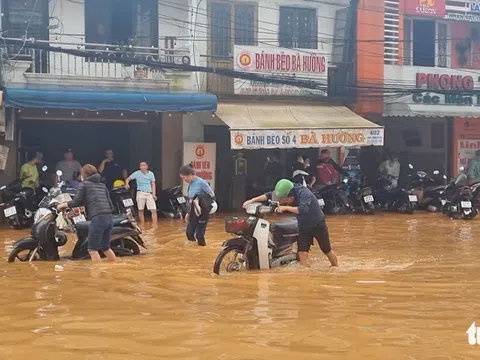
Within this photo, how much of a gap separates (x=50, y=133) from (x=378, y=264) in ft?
38.6

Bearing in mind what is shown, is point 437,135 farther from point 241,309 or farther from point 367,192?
point 241,309

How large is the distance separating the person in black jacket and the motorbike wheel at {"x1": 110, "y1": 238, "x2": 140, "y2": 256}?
39.7 inches

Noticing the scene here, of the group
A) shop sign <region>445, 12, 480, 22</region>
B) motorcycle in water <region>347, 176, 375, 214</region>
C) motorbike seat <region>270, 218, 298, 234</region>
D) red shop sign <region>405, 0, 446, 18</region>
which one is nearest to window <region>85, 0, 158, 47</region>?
motorcycle in water <region>347, 176, 375, 214</region>

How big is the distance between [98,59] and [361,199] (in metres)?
7.14

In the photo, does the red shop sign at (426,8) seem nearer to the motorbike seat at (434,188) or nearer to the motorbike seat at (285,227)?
the motorbike seat at (434,188)

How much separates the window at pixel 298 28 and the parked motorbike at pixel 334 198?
3.94m

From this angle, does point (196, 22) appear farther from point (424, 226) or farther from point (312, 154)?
point (424, 226)

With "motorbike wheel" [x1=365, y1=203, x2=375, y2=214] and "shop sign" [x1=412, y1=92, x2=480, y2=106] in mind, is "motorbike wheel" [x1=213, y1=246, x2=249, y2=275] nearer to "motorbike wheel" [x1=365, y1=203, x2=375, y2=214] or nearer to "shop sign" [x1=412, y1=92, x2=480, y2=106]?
"motorbike wheel" [x1=365, y1=203, x2=375, y2=214]

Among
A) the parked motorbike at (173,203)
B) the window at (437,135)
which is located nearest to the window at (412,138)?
the window at (437,135)

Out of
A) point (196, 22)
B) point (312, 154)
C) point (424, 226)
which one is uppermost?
point (196, 22)

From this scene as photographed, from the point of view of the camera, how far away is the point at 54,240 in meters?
10.9

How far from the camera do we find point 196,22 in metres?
19.5

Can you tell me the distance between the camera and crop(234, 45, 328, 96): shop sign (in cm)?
1950

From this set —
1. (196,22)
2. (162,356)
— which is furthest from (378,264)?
(196,22)
